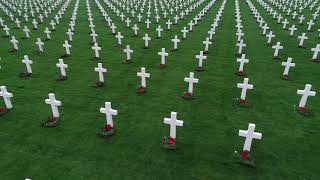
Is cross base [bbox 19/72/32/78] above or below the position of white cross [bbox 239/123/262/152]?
below

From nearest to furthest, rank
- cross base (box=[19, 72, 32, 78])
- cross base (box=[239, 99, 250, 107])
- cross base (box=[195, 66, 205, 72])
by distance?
1. cross base (box=[239, 99, 250, 107])
2. cross base (box=[19, 72, 32, 78])
3. cross base (box=[195, 66, 205, 72])

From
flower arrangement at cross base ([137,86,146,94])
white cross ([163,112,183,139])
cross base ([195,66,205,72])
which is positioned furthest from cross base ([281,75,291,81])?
white cross ([163,112,183,139])

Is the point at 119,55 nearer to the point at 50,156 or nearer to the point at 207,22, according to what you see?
the point at 50,156

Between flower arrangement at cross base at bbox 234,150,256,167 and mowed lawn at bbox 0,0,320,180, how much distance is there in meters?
0.14

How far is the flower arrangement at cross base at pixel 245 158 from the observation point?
7301mm

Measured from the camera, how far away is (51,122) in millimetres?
9062

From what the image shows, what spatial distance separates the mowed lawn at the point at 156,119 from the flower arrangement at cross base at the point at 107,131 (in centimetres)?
18

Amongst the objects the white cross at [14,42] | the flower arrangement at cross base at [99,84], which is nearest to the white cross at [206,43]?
the flower arrangement at cross base at [99,84]

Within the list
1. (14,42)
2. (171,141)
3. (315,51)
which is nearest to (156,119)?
(171,141)

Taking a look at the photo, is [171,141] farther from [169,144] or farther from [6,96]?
[6,96]

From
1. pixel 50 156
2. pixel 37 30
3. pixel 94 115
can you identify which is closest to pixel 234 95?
pixel 94 115

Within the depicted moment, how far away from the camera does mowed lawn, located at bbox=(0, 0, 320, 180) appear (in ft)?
23.8

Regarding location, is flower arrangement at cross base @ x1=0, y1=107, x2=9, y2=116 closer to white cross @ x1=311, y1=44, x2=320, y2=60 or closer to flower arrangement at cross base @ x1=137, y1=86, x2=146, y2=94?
flower arrangement at cross base @ x1=137, y1=86, x2=146, y2=94

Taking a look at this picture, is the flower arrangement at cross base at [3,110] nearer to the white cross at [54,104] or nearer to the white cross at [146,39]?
the white cross at [54,104]
